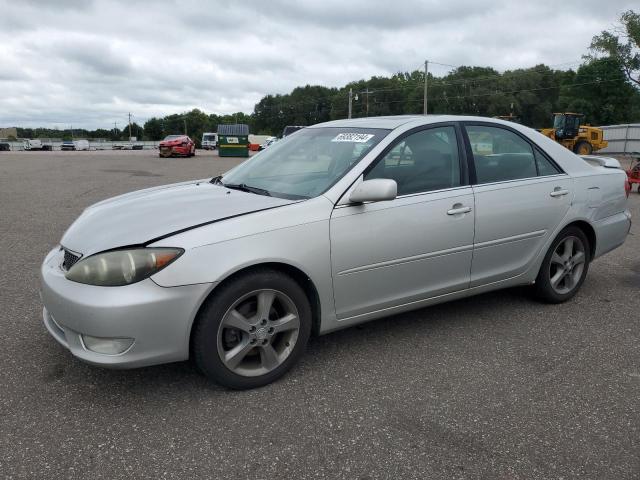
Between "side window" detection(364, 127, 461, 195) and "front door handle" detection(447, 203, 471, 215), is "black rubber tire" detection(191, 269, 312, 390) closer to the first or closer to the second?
"side window" detection(364, 127, 461, 195)

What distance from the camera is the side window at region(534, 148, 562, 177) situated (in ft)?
13.9

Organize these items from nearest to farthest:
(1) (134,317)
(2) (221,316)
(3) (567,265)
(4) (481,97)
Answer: (1) (134,317) < (2) (221,316) < (3) (567,265) < (4) (481,97)

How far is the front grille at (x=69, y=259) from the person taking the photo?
2.91 m

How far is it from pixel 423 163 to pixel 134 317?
2.09m

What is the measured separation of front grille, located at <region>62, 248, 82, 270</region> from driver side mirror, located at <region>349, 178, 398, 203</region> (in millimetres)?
1561

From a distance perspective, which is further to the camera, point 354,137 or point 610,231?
point 610,231

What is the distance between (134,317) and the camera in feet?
8.49

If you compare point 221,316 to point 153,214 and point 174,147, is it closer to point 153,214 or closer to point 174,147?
point 153,214

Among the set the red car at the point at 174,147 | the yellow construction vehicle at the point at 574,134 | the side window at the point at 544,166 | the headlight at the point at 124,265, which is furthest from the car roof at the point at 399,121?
the red car at the point at 174,147

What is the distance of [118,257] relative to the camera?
2701mm

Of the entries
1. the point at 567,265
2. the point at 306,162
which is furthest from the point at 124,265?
the point at 567,265

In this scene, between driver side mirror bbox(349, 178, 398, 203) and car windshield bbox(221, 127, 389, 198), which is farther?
car windshield bbox(221, 127, 389, 198)

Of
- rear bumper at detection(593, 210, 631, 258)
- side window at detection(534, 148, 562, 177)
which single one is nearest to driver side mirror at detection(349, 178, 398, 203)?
side window at detection(534, 148, 562, 177)

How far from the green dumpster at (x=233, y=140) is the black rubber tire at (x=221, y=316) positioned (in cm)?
3212
